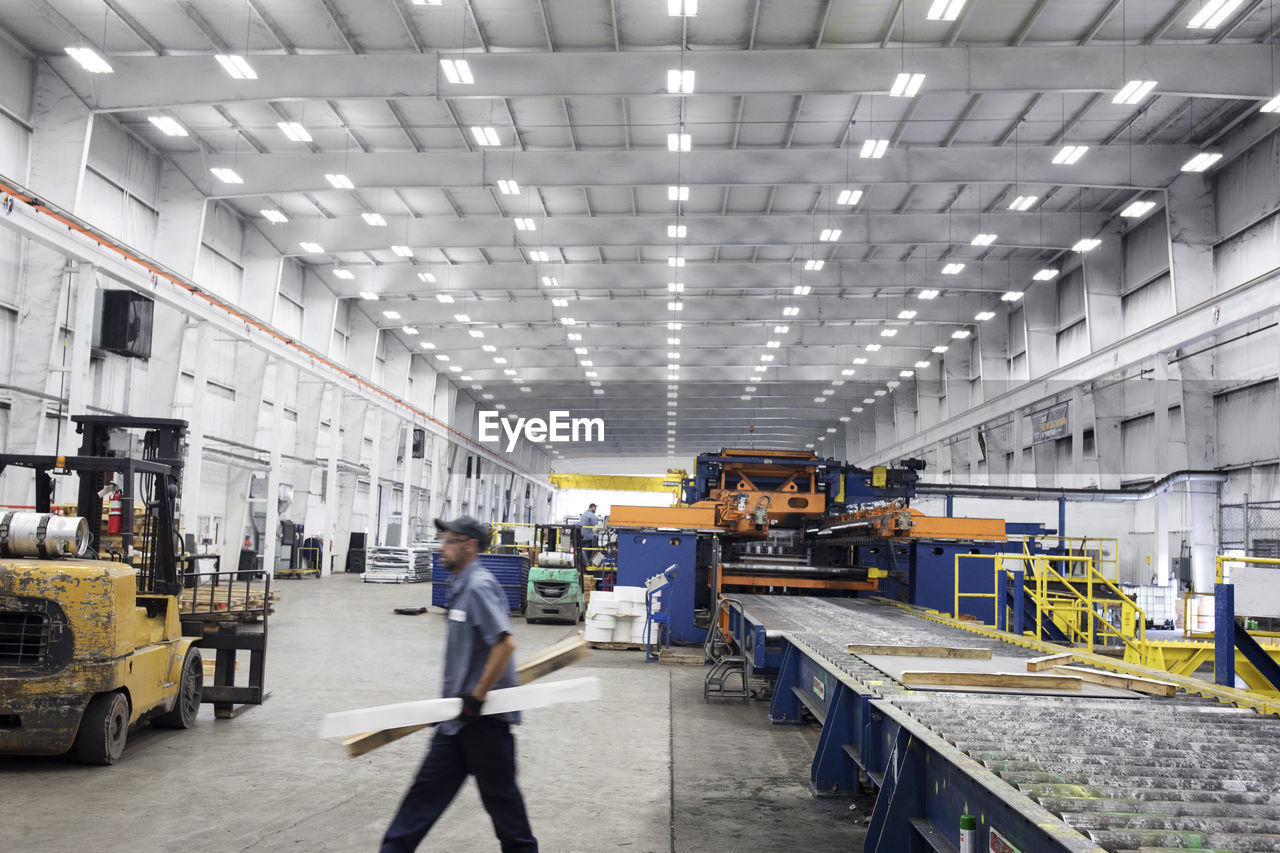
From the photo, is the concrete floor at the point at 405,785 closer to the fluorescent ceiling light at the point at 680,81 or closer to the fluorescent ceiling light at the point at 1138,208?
the fluorescent ceiling light at the point at 680,81

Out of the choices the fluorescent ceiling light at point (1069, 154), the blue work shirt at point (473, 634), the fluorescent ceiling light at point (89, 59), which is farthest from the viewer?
the fluorescent ceiling light at point (1069, 154)

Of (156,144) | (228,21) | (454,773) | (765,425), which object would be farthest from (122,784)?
(765,425)

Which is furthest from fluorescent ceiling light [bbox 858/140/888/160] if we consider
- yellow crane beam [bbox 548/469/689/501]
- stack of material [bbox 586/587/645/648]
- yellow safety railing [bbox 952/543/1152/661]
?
yellow crane beam [bbox 548/469/689/501]

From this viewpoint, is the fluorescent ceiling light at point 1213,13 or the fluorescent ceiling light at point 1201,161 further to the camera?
the fluorescent ceiling light at point 1201,161

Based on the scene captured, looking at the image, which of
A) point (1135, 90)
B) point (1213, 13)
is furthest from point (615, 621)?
point (1213, 13)

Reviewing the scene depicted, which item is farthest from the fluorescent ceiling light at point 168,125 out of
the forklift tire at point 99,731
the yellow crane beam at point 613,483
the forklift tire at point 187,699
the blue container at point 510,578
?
the yellow crane beam at point 613,483

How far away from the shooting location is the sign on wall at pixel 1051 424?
81.3 ft

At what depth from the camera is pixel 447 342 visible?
1254 inches

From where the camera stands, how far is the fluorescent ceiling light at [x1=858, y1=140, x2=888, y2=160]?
15.8 meters

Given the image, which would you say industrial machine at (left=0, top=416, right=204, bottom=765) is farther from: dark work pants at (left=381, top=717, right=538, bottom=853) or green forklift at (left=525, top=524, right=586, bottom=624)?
green forklift at (left=525, top=524, right=586, bottom=624)

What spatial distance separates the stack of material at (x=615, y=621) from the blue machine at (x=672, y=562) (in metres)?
0.41

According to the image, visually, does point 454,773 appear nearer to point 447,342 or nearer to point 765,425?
point 447,342

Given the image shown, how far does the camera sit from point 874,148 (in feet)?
52.1

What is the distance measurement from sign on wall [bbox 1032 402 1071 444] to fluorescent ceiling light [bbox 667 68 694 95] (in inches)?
597
